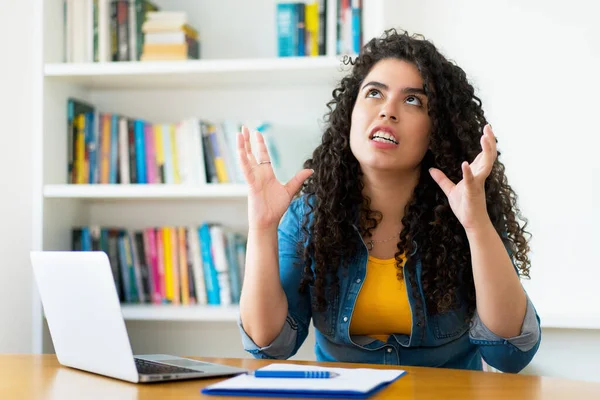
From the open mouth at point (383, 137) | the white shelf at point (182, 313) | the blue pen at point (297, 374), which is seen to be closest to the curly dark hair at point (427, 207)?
the open mouth at point (383, 137)

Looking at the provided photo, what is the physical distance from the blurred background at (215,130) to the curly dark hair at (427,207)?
633 millimetres

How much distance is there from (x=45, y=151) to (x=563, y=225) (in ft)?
5.60

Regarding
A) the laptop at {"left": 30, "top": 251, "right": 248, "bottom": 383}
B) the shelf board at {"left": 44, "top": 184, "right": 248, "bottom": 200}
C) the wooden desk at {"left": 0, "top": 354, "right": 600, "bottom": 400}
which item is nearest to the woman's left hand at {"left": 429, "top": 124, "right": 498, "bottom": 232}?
the wooden desk at {"left": 0, "top": 354, "right": 600, "bottom": 400}

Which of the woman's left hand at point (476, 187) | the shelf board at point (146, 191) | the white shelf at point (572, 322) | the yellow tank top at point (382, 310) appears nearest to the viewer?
the woman's left hand at point (476, 187)

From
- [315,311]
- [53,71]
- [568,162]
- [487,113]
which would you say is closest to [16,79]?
[53,71]

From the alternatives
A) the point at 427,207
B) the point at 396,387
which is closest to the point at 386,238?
the point at 427,207

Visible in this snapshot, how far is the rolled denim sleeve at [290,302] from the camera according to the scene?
1584 mm

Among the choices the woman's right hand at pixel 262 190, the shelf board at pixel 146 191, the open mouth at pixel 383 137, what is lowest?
the shelf board at pixel 146 191

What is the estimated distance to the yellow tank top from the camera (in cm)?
163

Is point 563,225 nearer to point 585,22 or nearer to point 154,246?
point 585,22

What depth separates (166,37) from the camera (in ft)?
8.18

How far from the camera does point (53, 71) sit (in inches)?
96.0

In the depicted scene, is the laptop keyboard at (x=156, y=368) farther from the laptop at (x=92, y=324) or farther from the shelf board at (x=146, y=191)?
the shelf board at (x=146, y=191)

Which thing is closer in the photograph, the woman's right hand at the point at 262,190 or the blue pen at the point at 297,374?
the blue pen at the point at 297,374
